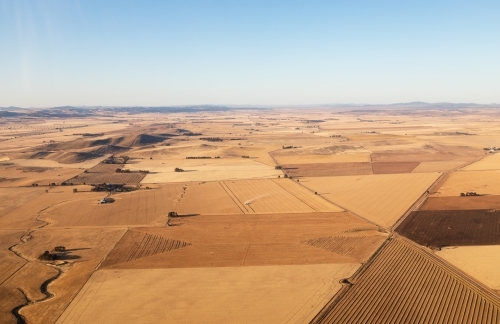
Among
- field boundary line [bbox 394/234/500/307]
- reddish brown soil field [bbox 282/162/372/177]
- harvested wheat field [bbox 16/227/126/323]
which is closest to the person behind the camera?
harvested wheat field [bbox 16/227/126/323]

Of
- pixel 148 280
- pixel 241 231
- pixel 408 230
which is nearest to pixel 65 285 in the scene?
pixel 148 280

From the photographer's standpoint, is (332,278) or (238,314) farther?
(332,278)

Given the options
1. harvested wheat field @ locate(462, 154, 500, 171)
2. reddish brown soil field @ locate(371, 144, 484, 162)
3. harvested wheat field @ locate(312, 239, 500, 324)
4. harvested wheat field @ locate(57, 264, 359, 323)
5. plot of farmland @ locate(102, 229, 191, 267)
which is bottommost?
reddish brown soil field @ locate(371, 144, 484, 162)

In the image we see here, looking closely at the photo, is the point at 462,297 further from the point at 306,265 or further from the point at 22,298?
the point at 22,298

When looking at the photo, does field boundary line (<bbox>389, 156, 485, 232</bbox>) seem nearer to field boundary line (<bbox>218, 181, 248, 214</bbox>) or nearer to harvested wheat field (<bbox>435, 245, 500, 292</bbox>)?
harvested wheat field (<bbox>435, 245, 500, 292</bbox>)

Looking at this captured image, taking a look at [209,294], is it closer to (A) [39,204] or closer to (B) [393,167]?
(A) [39,204]

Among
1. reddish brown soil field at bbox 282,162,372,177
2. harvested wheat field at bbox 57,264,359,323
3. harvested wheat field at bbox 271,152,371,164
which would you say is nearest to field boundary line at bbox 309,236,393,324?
harvested wheat field at bbox 57,264,359,323
